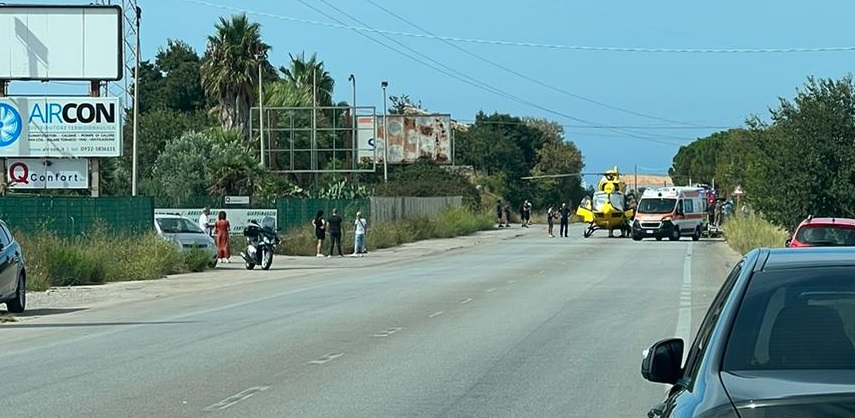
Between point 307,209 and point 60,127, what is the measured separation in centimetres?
1174

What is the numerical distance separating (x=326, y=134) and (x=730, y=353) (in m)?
69.0

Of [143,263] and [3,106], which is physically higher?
[3,106]

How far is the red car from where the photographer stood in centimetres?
2312

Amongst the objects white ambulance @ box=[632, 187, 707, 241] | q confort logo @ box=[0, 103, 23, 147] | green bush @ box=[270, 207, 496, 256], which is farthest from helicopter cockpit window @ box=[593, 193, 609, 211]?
q confort logo @ box=[0, 103, 23, 147]

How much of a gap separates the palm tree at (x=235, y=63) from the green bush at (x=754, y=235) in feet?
83.2

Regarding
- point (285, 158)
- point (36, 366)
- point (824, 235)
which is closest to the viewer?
point (36, 366)

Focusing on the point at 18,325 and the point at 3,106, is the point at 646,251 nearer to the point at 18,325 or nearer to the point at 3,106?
the point at 3,106

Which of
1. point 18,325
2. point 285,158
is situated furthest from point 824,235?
point 285,158

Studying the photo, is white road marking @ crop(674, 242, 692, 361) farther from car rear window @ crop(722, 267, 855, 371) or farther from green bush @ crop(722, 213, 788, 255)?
green bush @ crop(722, 213, 788, 255)

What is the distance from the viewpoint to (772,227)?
4122 centimetres

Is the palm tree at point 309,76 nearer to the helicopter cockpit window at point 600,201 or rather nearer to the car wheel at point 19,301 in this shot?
the helicopter cockpit window at point 600,201

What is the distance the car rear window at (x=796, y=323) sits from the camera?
16.7 feet

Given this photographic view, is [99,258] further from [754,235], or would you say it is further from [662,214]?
[662,214]

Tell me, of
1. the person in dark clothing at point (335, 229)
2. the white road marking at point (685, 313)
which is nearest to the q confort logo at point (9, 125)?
the person in dark clothing at point (335, 229)
